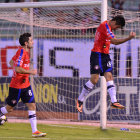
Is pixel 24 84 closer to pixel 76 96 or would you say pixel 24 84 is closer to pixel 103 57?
pixel 103 57

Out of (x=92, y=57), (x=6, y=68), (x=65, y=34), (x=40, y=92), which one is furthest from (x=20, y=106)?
(x=92, y=57)

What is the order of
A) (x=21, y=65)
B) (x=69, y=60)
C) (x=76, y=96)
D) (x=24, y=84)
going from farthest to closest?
(x=69, y=60), (x=76, y=96), (x=24, y=84), (x=21, y=65)

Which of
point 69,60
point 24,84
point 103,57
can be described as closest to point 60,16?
point 69,60

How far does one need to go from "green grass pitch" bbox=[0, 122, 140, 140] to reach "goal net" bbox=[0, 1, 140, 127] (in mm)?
1069

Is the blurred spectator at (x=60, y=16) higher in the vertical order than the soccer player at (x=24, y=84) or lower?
higher

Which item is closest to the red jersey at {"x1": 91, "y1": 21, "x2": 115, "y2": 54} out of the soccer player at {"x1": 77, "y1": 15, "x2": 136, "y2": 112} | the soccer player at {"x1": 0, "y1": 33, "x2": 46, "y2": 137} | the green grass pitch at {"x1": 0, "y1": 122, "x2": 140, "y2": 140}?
the soccer player at {"x1": 77, "y1": 15, "x2": 136, "y2": 112}

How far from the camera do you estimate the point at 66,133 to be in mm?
7480

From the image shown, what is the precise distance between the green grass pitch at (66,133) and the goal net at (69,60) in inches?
42.1

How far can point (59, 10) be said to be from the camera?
9133mm

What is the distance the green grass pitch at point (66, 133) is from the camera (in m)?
6.79

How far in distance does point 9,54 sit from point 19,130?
11.7ft

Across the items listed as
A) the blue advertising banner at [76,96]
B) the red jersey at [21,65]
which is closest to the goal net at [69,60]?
the blue advertising banner at [76,96]

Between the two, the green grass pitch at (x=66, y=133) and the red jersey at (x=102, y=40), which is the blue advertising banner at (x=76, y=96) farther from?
the red jersey at (x=102, y=40)

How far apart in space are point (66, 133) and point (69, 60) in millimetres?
2857
